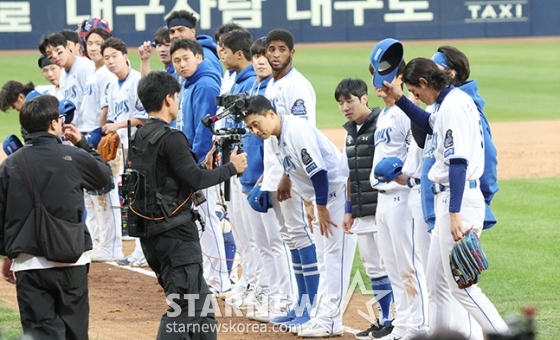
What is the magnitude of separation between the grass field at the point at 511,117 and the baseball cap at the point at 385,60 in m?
1.96

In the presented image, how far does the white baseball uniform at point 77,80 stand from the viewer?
383 inches

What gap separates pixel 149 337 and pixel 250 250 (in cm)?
134

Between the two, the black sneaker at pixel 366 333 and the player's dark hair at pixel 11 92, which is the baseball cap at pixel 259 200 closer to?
the black sneaker at pixel 366 333

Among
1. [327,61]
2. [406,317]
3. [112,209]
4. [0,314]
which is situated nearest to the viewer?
[406,317]

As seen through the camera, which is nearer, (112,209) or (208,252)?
(208,252)

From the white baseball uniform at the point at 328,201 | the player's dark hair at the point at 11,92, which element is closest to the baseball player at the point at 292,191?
the white baseball uniform at the point at 328,201

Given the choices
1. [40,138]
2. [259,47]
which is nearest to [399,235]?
[259,47]

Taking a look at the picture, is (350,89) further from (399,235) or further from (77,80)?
(77,80)

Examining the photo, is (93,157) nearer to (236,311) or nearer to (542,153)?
(236,311)

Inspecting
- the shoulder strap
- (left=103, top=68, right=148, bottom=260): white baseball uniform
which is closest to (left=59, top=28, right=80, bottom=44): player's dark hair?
(left=103, top=68, right=148, bottom=260): white baseball uniform

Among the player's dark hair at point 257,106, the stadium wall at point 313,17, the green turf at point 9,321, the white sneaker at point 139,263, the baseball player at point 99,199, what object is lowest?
the white sneaker at point 139,263

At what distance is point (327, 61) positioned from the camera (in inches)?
1013

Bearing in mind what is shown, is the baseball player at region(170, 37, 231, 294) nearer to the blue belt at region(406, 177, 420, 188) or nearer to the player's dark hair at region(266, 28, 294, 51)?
the player's dark hair at region(266, 28, 294, 51)

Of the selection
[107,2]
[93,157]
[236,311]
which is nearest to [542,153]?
[236,311]
